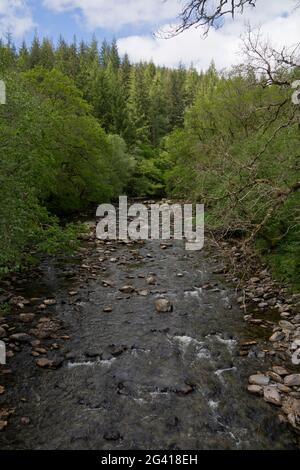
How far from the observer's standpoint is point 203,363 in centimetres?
772

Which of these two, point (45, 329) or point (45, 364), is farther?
point (45, 329)

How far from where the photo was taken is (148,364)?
7684mm

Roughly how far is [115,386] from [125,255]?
30.6ft

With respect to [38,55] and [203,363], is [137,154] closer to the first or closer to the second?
[38,55]

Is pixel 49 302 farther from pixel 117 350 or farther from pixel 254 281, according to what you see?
pixel 254 281

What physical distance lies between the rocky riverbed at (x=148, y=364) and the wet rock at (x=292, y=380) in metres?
0.02

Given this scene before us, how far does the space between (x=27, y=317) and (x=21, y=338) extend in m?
1.08

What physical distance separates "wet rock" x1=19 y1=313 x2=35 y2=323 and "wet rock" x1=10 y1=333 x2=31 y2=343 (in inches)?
30.2

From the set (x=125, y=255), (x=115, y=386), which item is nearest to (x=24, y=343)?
(x=115, y=386)

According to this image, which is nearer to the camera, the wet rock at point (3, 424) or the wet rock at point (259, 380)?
the wet rock at point (3, 424)

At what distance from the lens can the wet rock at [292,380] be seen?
269 inches

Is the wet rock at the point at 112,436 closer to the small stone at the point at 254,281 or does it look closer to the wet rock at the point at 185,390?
the wet rock at the point at 185,390

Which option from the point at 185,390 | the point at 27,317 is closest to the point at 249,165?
the point at 185,390

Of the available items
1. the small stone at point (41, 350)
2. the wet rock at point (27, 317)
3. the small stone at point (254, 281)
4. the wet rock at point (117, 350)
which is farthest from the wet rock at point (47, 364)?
the small stone at point (254, 281)
